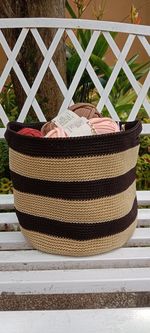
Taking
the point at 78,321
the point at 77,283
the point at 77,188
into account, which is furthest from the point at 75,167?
the point at 78,321

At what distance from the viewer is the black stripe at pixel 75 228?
1.20m

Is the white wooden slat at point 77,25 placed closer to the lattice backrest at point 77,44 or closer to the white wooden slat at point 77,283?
the lattice backrest at point 77,44

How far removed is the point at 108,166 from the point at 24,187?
0.73ft

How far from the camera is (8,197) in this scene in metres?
1.61

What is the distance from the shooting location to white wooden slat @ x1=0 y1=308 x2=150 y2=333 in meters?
0.89

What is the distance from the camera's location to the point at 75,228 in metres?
1.20

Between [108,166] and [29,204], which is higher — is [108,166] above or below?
above

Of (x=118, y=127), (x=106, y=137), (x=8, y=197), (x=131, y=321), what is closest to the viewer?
(x=131, y=321)

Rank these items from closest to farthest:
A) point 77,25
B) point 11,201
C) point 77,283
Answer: point 77,283
point 11,201
point 77,25

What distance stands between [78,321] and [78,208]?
1.06 feet

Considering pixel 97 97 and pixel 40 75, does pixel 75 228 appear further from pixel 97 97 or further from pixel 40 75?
pixel 97 97

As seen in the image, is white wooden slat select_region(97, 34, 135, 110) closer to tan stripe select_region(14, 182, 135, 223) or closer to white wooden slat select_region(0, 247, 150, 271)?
tan stripe select_region(14, 182, 135, 223)

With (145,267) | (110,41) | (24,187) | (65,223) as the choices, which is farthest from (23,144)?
(110,41)

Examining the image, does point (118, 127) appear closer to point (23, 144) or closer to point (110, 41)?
point (23, 144)
